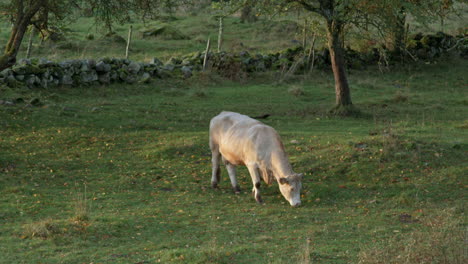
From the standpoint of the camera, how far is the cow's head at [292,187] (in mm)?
13547

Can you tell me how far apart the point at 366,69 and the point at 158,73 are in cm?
1167

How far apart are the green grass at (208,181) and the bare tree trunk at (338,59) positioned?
924 millimetres

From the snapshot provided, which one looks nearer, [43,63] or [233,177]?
[233,177]

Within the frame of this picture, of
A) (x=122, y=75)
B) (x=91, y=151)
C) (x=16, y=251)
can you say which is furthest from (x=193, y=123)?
(x=16, y=251)

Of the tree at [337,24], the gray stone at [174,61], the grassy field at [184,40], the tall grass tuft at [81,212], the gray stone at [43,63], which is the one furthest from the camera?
the grassy field at [184,40]

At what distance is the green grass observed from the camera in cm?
1045

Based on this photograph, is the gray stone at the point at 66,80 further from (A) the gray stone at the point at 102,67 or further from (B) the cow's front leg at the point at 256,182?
(B) the cow's front leg at the point at 256,182

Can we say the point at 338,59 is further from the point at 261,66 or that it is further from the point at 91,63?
the point at 91,63

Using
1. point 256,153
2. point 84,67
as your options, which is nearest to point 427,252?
point 256,153

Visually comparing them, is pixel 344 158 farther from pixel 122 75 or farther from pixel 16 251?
pixel 122 75

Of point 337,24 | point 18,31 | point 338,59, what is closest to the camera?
point 18,31

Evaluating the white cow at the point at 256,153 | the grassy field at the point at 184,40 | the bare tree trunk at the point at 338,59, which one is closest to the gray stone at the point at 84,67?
the grassy field at the point at 184,40

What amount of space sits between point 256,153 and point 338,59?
10876mm

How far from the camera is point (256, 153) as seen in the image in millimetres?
14195
